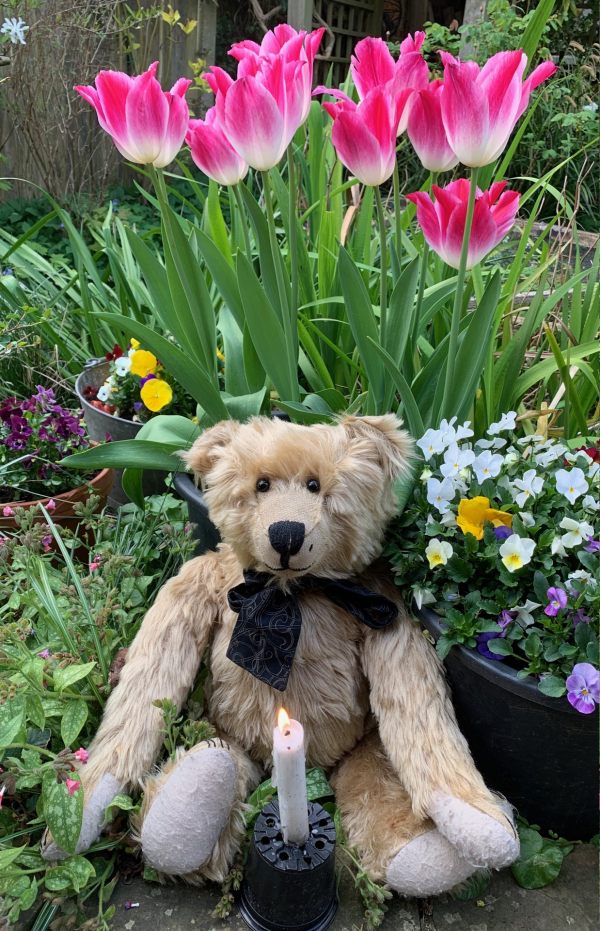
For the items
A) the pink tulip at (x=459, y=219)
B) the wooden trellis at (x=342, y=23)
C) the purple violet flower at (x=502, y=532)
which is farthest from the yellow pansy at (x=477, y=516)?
the wooden trellis at (x=342, y=23)

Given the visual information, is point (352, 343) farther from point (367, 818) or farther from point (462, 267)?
point (367, 818)

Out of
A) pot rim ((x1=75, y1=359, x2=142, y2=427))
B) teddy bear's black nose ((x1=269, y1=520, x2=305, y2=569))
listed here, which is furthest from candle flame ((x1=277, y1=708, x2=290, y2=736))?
pot rim ((x1=75, y1=359, x2=142, y2=427))

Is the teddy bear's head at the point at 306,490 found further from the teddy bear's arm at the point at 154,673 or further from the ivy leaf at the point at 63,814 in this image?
the ivy leaf at the point at 63,814

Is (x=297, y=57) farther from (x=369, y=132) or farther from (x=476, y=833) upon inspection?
(x=476, y=833)

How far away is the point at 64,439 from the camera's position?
6.42 feet

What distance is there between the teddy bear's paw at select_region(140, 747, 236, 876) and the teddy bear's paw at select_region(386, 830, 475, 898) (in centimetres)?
28

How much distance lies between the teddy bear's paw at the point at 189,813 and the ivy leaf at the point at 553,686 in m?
0.48

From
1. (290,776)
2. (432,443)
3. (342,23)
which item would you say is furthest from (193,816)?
(342,23)

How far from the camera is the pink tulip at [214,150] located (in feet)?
4.28

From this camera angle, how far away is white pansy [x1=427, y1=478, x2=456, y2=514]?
1216mm

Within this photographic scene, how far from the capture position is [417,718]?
46.6 inches

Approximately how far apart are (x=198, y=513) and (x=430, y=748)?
0.64m

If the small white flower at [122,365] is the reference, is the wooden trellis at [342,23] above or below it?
above

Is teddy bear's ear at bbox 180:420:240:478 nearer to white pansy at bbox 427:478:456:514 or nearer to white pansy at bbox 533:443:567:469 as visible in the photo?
white pansy at bbox 427:478:456:514
